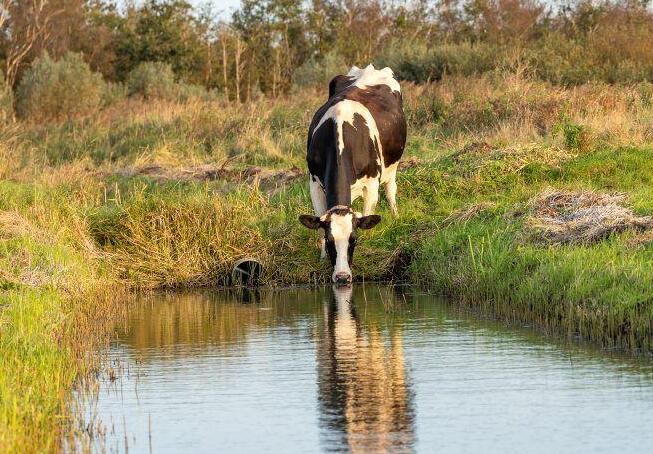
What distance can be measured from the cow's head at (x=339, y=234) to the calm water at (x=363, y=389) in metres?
2.07

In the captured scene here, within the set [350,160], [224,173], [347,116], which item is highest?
[347,116]

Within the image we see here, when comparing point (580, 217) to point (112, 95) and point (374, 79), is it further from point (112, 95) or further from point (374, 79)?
point (112, 95)

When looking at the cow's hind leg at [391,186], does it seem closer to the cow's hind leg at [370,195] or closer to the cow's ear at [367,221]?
the cow's hind leg at [370,195]

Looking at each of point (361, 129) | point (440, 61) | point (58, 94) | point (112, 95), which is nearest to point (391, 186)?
point (361, 129)

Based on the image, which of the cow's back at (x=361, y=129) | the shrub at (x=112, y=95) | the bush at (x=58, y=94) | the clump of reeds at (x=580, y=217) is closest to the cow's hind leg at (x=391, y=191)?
the cow's back at (x=361, y=129)

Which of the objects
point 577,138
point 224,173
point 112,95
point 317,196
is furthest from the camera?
point 112,95

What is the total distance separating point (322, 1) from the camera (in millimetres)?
49500

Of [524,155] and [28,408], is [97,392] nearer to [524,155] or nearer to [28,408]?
[28,408]

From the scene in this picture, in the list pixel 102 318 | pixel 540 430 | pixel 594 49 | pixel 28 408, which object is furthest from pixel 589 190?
pixel 594 49

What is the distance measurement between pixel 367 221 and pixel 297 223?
1.42m

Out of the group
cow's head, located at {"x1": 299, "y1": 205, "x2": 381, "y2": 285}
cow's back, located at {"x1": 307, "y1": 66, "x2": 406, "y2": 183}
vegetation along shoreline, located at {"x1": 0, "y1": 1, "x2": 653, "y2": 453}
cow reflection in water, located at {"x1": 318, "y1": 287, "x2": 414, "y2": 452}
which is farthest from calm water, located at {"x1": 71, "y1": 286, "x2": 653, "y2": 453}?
cow's back, located at {"x1": 307, "y1": 66, "x2": 406, "y2": 183}

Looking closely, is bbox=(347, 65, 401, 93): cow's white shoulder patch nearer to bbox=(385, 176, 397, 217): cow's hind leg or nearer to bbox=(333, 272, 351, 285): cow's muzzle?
bbox=(385, 176, 397, 217): cow's hind leg

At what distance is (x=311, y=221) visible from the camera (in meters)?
15.9

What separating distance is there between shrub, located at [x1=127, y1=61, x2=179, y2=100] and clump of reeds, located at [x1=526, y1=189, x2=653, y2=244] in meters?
24.0
